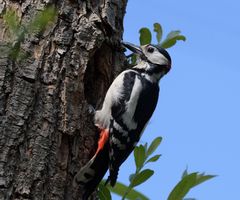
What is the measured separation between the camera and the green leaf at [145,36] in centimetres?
261

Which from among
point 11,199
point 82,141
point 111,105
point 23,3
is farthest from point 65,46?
point 11,199

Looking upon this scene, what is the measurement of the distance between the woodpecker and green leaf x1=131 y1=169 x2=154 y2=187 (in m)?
0.48

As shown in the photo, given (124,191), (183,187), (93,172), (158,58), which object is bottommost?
(93,172)

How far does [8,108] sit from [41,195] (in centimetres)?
45

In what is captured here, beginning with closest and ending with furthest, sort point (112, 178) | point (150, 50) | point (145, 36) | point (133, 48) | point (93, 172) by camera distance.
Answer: point (112, 178)
point (145, 36)
point (93, 172)
point (150, 50)
point (133, 48)

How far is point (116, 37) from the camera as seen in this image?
3158 mm

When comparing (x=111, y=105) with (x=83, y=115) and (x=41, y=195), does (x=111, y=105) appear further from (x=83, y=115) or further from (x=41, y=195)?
(x=41, y=195)

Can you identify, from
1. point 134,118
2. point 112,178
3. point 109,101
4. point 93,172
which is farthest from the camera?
point 134,118

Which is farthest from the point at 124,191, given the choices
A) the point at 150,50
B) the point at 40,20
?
the point at 150,50

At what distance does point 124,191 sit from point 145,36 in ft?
3.03

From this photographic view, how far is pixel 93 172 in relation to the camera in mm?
2760

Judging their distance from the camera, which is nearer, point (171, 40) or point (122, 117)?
point (171, 40)

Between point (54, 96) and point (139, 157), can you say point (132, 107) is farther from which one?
point (139, 157)

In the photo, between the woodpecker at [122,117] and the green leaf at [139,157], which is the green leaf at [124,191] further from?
the woodpecker at [122,117]
